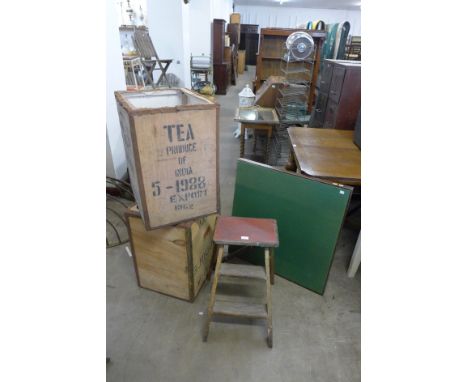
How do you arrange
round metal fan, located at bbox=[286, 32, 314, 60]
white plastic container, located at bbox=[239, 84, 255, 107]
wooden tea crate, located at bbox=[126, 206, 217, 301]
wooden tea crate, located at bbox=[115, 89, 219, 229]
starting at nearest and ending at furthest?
wooden tea crate, located at bbox=[115, 89, 219, 229] < wooden tea crate, located at bbox=[126, 206, 217, 301] < round metal fan, located at bbox=[286, 32, 314, 60] < white plastic container, located at bbox=[239, 84, 255, 107]

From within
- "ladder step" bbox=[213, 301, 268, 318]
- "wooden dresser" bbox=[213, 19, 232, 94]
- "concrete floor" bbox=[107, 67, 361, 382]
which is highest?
"wooden dresser" bbox=[213, 19, 232, 94]

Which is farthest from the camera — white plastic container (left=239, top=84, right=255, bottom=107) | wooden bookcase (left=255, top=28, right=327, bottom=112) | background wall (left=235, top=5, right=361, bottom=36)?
background wall (left=235, top=5, right=361, bottom=36)

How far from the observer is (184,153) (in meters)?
1.38

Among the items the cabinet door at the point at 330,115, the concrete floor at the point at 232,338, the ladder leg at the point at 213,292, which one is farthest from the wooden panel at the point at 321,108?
the ladder leg at the point at 213,292

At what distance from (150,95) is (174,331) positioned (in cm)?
135

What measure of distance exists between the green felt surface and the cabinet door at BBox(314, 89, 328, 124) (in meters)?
1.58

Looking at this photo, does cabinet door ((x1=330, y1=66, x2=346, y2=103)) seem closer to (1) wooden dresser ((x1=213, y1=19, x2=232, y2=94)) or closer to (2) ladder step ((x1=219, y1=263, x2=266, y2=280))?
(2) ladder step ((x1=219, y1=263, x2=266, y2=280))

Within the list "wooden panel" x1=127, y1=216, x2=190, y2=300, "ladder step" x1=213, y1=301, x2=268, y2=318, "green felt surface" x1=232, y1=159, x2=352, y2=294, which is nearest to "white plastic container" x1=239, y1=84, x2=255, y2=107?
"green felt surface" x1=232, y1=159, x2=352, y2=294

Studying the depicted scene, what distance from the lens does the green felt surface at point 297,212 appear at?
65.2 inches

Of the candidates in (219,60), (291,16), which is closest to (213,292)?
(219,60)

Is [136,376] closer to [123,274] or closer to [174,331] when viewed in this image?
[174,331]

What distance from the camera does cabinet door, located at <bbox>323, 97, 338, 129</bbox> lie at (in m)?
2.64
